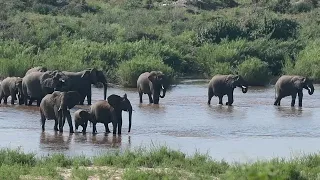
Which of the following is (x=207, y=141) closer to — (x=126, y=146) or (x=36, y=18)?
(x=126, y=146)

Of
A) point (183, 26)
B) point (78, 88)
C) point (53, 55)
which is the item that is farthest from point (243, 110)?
point (183, 26)

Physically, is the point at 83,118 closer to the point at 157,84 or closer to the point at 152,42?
the point at 157,84

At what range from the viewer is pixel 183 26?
4153 centimetres

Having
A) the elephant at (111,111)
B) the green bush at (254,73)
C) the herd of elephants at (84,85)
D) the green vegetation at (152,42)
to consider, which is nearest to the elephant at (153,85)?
the herd of elephants at (84,85)

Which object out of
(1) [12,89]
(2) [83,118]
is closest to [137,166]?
(2) [83,118]

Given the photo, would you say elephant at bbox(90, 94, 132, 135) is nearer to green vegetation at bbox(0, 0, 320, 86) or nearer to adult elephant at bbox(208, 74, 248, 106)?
adult elephant at bbox(208, 74, 248, 106)

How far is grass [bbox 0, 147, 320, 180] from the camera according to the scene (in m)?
13.8

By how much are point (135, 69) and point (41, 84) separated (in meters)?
5.53

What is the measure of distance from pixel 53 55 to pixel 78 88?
7.31 metres

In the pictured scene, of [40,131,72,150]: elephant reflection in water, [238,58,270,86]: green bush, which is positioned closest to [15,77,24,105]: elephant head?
[40,131,72,150]: elephant reflection in water

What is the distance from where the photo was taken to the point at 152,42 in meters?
36.2

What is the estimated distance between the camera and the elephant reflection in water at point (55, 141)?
18.8 metres

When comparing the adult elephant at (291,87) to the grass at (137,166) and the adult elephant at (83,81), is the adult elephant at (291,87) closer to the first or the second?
the adult elephant at (83,81)

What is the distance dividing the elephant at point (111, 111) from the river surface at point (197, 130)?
282 mm
